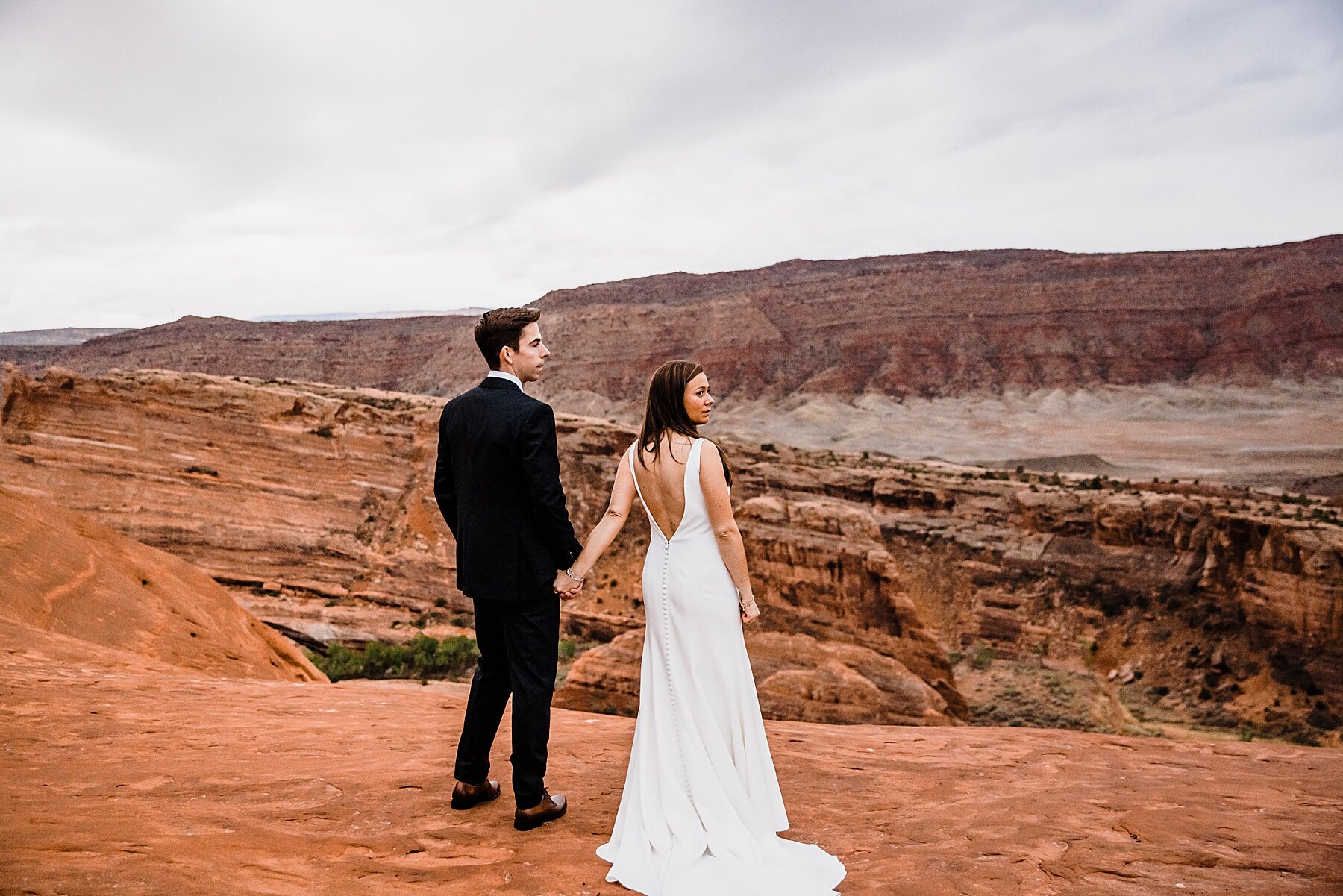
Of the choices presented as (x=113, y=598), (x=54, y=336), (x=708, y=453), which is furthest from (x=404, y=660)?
(x=54, y=336)

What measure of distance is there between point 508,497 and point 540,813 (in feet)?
4.59

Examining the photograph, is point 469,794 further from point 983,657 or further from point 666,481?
point 983,657

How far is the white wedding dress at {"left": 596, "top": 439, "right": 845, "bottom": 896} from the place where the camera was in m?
3.81

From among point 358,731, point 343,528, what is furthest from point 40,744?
point 343,528

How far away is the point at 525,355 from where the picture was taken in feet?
A: 13.3

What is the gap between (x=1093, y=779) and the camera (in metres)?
5.44

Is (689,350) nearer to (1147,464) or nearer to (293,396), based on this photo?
(1147,464)

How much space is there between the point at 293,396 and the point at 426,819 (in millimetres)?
25140

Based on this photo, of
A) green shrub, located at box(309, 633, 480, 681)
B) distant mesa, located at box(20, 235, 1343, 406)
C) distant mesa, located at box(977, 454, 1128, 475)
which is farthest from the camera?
distant mesa, located at box(20, 235, 1343, 406)

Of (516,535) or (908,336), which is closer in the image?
(516,535)

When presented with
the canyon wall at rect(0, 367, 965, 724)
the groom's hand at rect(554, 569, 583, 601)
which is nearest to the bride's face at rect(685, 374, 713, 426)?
the groom's hand at rect(554, 569, 583, 601)

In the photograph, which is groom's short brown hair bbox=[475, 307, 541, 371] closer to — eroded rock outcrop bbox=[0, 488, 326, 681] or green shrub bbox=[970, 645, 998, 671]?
eroded rock outcrop bbox=[0, 488, 326, 681]

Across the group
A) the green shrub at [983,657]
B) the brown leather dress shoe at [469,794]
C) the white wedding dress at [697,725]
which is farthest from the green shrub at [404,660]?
the white wedding dress at [697,725]

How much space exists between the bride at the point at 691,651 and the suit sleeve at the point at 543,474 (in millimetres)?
174
